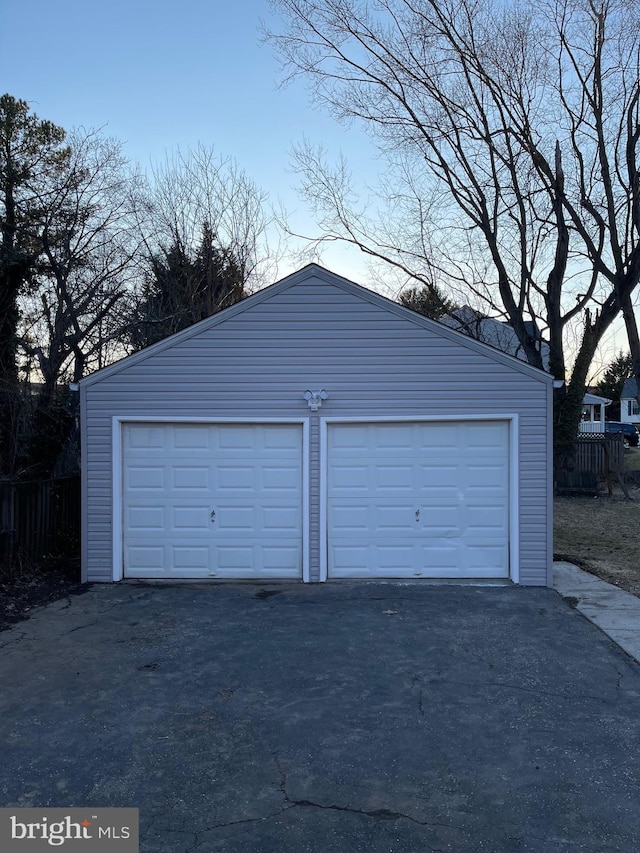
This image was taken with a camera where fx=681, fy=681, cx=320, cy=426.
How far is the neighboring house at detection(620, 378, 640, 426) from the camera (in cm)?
5906

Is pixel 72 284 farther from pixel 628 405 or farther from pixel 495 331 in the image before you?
pixel 628 405


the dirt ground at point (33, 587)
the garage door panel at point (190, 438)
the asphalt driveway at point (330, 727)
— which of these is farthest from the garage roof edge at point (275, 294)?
the asphalt driveway at point (330, 727)

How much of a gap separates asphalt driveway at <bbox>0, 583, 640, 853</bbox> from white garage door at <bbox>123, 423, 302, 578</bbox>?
168 cm

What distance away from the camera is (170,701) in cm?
515

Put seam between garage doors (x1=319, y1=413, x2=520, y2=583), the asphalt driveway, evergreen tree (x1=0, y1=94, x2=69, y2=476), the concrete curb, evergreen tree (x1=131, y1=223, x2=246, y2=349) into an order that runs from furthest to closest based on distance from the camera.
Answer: evergreen tree (x1=131, y1=223, x2=246, y2=349)
evergreen tree (x1=0, y1=94, x2=69, y2=476)
seam between garage doors (x1=319, y1=413, x2=520, y2=583)
the concrete curb
the asphalt driveway

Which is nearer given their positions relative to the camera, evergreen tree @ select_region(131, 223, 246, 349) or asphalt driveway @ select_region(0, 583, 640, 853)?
asphalt driveway @ select_region(0, 583, 640, 853)

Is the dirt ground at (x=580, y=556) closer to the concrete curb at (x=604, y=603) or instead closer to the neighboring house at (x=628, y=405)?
the concrete curb at (x=604, y=603)

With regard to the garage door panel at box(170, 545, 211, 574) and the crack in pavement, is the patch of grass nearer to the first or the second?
the crack in pavement

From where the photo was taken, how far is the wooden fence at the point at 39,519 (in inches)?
375

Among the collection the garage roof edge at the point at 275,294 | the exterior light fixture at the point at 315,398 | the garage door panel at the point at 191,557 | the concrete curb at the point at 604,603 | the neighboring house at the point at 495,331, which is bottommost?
the concrete curb at the point at 604,603

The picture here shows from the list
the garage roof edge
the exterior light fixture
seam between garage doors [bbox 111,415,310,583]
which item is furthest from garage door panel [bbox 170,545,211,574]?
the garage roof edge

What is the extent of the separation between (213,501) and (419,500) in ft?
9.36

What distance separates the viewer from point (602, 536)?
1338 centimetres

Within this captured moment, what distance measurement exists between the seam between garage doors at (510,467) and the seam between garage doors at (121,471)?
8.3 inches
